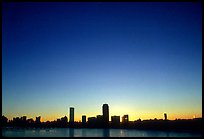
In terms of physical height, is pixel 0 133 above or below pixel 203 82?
below

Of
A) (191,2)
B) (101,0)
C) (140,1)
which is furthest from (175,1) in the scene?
(101,0)

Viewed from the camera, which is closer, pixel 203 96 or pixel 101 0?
pixel 203 96

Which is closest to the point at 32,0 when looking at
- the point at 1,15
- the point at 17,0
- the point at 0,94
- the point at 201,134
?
the point at 17,0

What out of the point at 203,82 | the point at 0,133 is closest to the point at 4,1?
the point at 0,133

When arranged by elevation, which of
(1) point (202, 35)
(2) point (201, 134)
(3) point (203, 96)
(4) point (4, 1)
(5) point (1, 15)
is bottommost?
(2) point (201, 134)

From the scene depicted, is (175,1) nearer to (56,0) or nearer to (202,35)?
(202,35)

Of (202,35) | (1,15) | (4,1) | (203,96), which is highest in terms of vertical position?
(4,1)

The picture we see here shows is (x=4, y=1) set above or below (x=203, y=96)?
above

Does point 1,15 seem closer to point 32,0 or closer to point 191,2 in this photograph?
point 32,0

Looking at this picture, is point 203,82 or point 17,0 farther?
point 17,0
